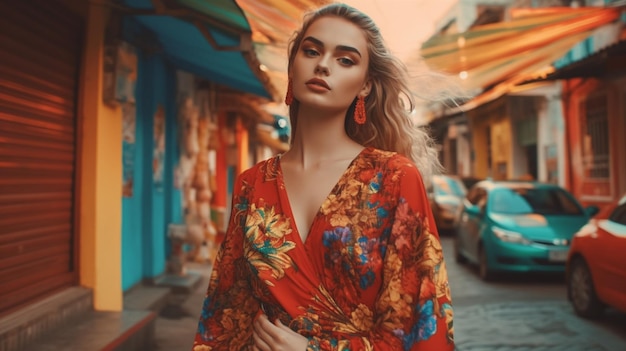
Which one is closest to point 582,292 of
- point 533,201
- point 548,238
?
point 548,238

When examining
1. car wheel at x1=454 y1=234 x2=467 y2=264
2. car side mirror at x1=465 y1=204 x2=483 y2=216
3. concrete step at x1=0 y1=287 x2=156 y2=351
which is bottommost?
car wheel at x1=454 y1=234 x2=467 y2=264

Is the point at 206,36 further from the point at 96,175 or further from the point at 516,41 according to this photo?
the point at 516,41

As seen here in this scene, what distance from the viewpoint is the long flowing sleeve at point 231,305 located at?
6.32 feet

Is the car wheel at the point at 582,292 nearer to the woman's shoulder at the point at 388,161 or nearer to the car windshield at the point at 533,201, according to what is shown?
the car windshield at the point at 533,201

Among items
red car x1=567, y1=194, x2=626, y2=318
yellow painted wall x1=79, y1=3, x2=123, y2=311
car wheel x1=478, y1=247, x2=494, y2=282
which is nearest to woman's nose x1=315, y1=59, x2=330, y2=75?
yellow painted wall x1=79, y1=3, x2=123, y2=311

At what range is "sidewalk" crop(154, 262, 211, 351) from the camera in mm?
5660

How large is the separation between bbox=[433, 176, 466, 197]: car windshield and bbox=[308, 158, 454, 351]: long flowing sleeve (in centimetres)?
1538

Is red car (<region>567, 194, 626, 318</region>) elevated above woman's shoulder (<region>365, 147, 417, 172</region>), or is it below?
below

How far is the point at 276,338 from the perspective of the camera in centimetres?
165

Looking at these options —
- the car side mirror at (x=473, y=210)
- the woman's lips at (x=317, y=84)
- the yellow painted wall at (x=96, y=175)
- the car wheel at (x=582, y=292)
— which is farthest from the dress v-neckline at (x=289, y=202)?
the car side mirror at (x=473, y=210)

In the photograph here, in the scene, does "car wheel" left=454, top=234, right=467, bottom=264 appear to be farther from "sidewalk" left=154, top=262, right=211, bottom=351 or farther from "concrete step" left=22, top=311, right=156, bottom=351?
"concrete step" left=22, top=311, right=156, bottom=351

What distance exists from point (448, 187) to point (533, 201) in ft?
24.0

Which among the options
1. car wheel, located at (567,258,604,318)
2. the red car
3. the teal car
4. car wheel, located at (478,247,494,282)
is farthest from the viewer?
car wheel, located at (478,247,494,282)

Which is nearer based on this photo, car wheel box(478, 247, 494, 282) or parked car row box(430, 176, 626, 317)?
parked car row box(430, 176, 626, 317)
